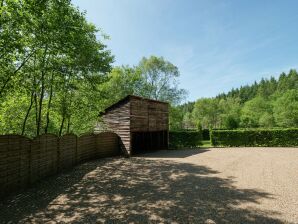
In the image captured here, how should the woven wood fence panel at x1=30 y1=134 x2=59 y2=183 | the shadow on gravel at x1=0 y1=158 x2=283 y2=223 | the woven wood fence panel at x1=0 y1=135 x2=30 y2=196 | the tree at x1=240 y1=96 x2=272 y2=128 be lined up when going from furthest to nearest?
the tree at x1=240 y1=96 x2=272 y2=128, the woven wood fence panel at x1=30 y1=134 x2=59 y2=183, the woven wood fence panel at x1=0 y1=135 x2=30 y2=196, the shadow on gravel at x1=0 y1=158 x2=283 y2=223

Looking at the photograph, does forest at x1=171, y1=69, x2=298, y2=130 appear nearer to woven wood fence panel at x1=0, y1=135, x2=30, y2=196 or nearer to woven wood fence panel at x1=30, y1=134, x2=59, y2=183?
woven wood fence panel at x1=30, y1=134, x2=59, y2=183

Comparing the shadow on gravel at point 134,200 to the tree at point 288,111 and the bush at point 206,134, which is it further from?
the tree at point 288,111

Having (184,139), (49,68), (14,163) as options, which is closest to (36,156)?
(14,163)

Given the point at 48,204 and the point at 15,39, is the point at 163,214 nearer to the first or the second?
the point at 48,204

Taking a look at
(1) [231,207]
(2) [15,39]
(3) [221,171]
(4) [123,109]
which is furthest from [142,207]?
(4) [123,109]

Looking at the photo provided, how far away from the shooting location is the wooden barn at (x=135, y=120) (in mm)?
18078

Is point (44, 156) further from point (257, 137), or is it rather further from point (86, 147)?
point (257, 137)

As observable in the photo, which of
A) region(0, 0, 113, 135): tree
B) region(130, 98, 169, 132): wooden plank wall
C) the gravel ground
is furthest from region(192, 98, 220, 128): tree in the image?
the gravel ground

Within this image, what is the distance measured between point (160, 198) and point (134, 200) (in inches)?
37.1

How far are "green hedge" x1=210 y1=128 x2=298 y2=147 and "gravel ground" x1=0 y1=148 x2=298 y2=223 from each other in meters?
13.3

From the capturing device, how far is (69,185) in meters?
9.05

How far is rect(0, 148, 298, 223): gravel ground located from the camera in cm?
578

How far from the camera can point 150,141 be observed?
2394cm

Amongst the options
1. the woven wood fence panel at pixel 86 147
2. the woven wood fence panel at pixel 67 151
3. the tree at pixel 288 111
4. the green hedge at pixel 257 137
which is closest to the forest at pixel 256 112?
the tree at pixel 288 111
